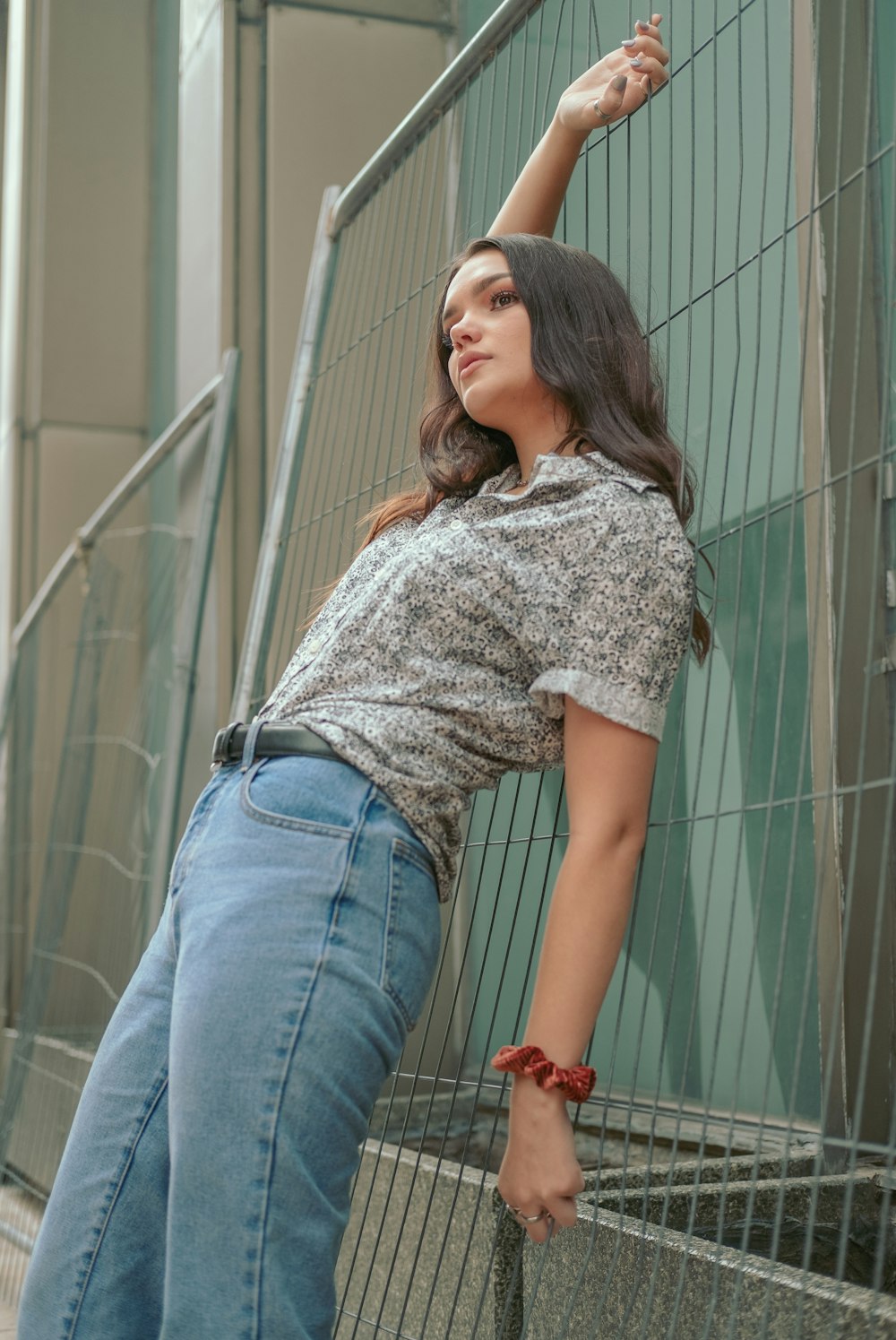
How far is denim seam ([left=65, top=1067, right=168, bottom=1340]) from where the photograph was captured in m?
1.34

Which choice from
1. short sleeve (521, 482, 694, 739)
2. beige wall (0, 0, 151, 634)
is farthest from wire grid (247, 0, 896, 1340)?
beige wall (0, 0, 151, 634)

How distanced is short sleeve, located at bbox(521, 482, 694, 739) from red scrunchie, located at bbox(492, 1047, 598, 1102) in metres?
0.29

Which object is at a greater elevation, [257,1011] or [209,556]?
[209,556]

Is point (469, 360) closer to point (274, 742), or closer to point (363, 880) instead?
point (274, 742)

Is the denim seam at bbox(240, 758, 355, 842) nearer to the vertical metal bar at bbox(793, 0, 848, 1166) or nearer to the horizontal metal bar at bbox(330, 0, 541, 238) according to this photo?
the vertical metal bar at bbox(793, 0, 848, 1166)

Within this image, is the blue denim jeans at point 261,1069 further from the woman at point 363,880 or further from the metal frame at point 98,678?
the metal frame at point 98,678

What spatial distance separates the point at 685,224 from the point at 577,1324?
208cm

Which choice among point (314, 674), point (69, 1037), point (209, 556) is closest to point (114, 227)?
point (209, 556)

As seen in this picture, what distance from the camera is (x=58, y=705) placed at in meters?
5.68

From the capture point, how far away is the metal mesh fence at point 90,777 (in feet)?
12.6

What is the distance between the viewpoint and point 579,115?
1.80 meters

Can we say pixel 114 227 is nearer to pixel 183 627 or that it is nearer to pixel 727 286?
pixel 183 627

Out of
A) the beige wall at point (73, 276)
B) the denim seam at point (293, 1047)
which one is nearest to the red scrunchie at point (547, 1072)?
the denim seam at point (293, 1047)

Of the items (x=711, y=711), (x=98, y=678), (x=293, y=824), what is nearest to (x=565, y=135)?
(x=293, y=824)
